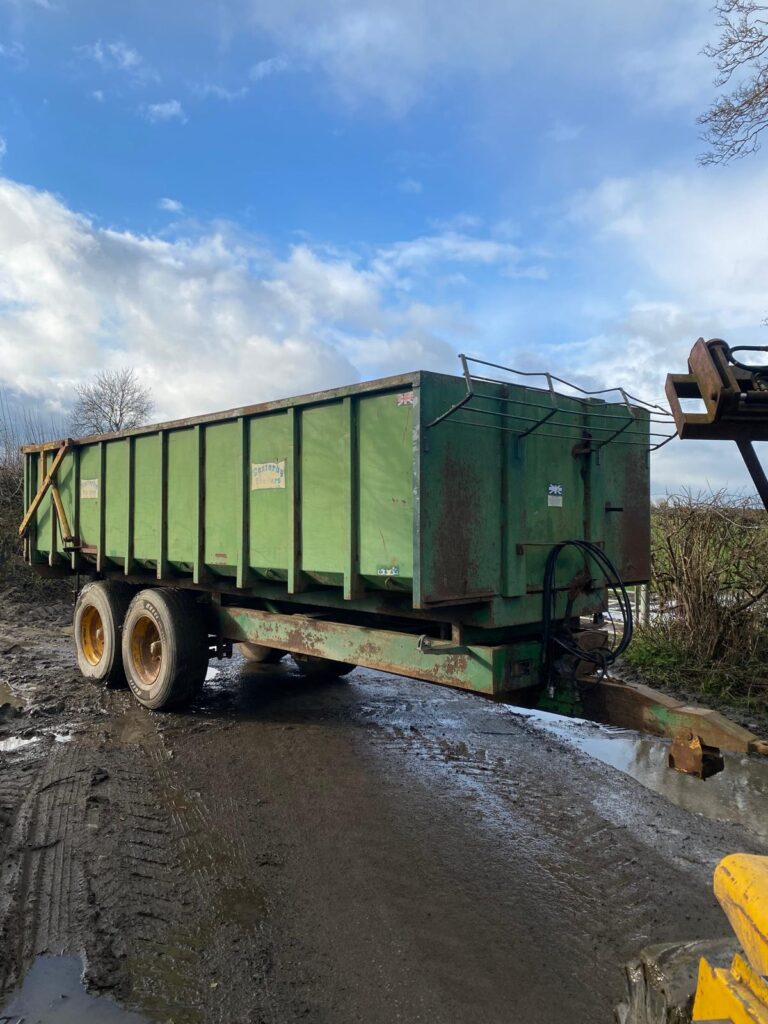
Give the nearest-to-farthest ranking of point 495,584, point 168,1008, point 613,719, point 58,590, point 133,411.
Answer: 1. point 168,1008
2. point 613,719
3. point 495,584
4. point 58,590
5. point 133,411

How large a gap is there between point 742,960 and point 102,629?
7.07 m

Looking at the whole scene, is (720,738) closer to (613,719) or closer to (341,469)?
(613,719)

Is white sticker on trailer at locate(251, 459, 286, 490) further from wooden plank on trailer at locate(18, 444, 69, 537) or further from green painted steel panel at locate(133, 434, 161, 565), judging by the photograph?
wooden plank on trailer at locate(18, 444, 69, 537)

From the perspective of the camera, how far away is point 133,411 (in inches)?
1078

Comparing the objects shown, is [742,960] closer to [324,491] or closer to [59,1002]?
[59,1002]

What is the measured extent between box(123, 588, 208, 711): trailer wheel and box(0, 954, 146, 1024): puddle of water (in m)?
3.28

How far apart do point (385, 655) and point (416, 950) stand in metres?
1.66

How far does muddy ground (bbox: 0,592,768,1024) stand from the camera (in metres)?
2.72

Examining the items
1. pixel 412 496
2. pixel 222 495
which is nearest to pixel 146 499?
pixel 222 495

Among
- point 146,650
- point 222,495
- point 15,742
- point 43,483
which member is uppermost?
point 43,483

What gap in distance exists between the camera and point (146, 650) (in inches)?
266

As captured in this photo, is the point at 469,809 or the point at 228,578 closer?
the point at 469,809

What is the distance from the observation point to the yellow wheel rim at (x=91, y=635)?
7.57 meters

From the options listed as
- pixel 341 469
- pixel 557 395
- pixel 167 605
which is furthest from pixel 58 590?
pixel 557 395
